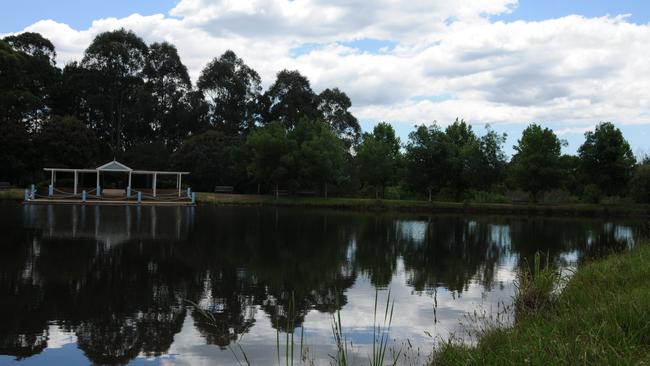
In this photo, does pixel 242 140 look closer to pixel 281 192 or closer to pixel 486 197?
pixel 281 192

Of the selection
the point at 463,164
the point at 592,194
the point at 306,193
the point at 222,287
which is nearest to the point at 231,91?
the point at 306,193

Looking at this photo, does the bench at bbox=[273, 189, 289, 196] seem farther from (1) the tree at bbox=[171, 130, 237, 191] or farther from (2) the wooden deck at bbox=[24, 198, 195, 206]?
(2) the wooden deck at bbox=[24, 198, 195, 206]

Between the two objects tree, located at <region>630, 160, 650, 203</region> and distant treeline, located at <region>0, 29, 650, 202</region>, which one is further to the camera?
distant treeline, located at <region>0, 29, 650, 202</region>

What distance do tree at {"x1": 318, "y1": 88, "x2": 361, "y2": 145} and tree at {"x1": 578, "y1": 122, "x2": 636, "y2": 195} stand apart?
31029 mm

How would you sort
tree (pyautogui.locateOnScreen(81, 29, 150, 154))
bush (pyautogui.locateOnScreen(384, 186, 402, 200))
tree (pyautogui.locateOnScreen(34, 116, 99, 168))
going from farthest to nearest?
1. tree (pyautogui.locateOnScreen(81, 29, 150, 154))
2. bush (pyautogui.locateOnScreen(384, 186, 402, 200))
3. tree (pyautogui.locateOnScreen(34, 116, 99, 168))

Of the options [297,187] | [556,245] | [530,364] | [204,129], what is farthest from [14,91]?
[530,364]

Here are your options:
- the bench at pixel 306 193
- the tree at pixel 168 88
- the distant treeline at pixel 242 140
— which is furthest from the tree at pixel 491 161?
the tree at pixel 168 88

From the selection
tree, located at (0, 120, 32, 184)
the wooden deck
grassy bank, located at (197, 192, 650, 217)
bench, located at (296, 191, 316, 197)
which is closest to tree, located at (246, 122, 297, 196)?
grassy bank, located at (197, 192, 650, 217)

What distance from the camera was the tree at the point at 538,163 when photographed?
181ft

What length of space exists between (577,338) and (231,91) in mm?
72130

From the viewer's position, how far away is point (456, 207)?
5594 cm

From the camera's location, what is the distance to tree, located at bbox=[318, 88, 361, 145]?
78.5 metres

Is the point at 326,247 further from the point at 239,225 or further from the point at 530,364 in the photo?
the point at 530,364

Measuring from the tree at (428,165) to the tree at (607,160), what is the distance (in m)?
13.9
